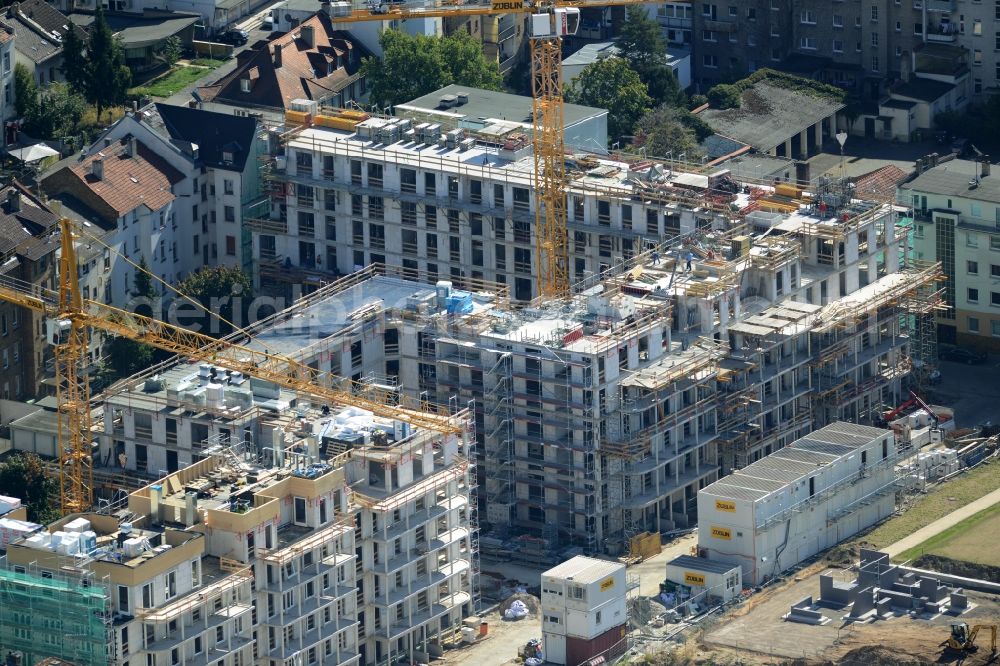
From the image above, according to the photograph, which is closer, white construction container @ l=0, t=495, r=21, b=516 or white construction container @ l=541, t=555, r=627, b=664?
white construction container @ l=0, t=495, r=21, b=516

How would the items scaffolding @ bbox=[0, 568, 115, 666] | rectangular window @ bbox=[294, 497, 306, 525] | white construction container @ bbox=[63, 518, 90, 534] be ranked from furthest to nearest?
rectangular window @ bbox=[294, 497, 306, 525] → white construction container @ bbox=[63, 518, 90, 534] → scaffolding @ bbox=[0, 568, 115, 666]

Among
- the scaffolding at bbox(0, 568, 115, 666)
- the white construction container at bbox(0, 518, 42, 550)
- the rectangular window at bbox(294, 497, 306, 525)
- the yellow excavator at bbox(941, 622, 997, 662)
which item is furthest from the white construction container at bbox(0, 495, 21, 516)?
the yellow excavator at bbox(941, 622, 997, 662)

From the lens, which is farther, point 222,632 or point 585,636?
point 585,636

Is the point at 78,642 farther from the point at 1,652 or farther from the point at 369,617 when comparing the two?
the point at 369,617

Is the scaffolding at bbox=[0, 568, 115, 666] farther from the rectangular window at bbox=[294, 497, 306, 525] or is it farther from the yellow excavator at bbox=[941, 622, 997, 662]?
the yellow excavator at bbox=[941, 622, 997, 662]

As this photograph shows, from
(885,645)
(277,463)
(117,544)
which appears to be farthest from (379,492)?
(885,645)

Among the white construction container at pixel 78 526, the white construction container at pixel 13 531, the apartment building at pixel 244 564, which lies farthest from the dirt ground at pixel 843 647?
the white construction container at pixel 13 531
